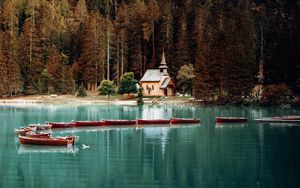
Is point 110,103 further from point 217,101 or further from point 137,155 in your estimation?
point 137,155

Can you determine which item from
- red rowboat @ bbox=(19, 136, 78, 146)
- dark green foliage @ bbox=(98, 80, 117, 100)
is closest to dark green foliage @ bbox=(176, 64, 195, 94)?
dark green foliage @ bbox=(98, 80, 117, 100)

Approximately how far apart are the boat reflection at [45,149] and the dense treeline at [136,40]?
58.4 m

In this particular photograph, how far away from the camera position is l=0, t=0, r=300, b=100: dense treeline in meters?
104

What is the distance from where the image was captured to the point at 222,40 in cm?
10381

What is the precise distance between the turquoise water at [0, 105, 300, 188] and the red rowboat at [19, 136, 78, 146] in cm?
75

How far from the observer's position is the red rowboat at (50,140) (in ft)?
143

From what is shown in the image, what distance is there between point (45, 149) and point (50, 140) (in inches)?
56.1

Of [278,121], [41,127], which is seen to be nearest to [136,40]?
[278,121]

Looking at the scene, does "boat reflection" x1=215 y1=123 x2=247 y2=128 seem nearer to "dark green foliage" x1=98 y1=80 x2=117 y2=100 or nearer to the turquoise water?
the turquoise water

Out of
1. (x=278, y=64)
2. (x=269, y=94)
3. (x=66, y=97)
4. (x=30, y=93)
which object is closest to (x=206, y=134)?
(x=269, y=94)

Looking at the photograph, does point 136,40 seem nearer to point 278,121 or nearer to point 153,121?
point 153,121

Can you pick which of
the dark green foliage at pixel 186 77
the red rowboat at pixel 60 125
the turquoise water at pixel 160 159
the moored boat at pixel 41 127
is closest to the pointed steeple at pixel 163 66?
the dark green foliage at pixel 186 77

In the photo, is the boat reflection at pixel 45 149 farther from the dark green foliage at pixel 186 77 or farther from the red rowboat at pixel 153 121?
the dark green foliage at pixel 186 77

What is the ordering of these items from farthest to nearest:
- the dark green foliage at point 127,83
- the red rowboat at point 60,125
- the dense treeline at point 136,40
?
the dark green foliage at point 127,83 < the dense treeline at point 136,40 < the red rowboat at point 60,125
